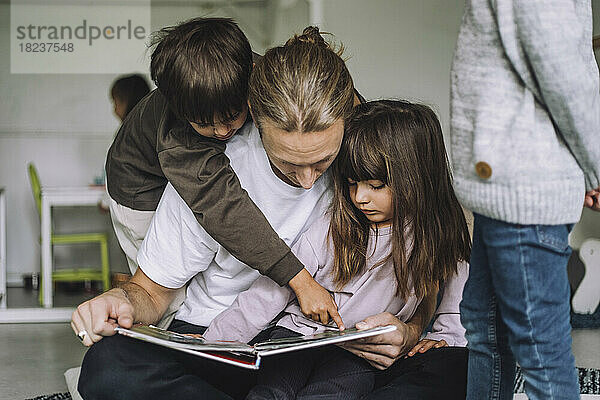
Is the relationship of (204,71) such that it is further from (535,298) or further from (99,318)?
(535,298)

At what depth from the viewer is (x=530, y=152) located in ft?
3.61

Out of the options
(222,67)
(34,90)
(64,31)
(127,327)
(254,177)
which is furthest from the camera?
(34,90)

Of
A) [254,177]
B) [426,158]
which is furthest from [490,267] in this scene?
[254,177]

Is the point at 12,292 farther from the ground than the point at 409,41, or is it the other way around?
the point at 409,41

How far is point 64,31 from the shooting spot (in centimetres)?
404

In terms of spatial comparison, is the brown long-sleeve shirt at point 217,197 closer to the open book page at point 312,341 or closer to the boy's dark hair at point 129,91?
the open book page at point 312,341

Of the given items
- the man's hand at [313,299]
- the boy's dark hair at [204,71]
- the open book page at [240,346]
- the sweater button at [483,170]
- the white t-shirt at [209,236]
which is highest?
the boy's dark hair at [204,71]

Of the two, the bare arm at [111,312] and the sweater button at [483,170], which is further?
the bare arm at [111,312]

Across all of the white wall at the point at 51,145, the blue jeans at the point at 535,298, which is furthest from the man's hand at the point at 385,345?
the white wall at the point at 51,145

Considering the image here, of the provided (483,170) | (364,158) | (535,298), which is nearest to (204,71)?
(364,158)

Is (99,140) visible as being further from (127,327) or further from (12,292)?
(127,327)

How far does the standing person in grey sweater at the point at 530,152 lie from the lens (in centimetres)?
107

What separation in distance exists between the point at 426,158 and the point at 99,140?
334 centimetres

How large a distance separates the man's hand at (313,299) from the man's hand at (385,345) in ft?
0.25
